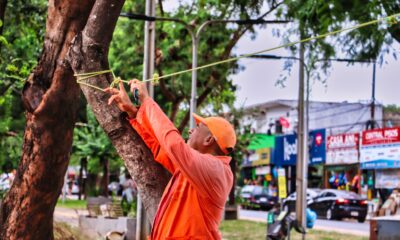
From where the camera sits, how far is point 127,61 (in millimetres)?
23812

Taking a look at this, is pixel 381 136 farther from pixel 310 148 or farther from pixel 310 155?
pixel 310 155

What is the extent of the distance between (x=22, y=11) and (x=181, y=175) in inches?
444

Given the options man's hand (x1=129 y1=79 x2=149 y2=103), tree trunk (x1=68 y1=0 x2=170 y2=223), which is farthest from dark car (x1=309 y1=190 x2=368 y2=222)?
man's hand (x1=129 y1=79 x2=149 y2=103)

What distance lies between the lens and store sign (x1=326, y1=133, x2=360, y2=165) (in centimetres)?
4103

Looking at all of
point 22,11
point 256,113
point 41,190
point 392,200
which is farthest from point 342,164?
point 41,190

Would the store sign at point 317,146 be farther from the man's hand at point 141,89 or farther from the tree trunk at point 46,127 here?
the man's hand at point 141,89

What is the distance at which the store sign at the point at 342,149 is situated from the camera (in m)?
41.0

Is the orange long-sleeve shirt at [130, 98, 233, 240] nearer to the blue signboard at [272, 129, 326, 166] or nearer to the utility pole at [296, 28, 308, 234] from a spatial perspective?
the utility pole at [296, 28, 308, 234]

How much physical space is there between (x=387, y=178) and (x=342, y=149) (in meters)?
7.02

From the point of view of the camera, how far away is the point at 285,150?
4834cm

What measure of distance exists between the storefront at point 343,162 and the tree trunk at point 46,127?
115ft

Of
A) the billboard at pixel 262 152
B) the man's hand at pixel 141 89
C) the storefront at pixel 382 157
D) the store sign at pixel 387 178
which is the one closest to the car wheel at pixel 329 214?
the storefront at pixel 382 157

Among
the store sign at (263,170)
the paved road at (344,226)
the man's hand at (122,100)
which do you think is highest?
the store sign at (263,170)

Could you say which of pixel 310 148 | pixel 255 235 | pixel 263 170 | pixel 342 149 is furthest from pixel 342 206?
pixel 263 170
